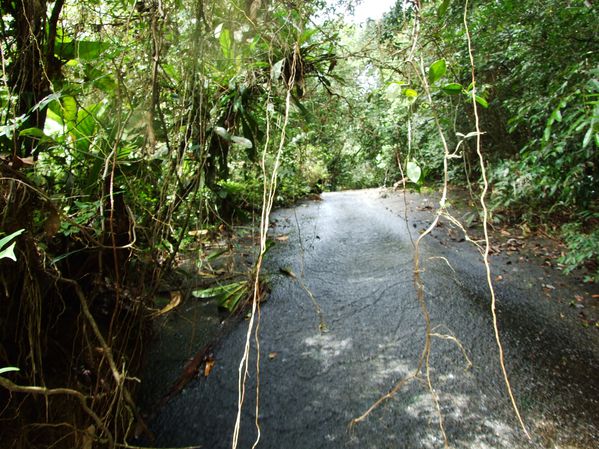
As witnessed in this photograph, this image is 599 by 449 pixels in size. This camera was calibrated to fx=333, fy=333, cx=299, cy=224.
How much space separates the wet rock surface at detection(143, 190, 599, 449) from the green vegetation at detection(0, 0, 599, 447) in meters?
0.48

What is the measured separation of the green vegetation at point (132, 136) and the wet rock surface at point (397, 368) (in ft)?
1.58

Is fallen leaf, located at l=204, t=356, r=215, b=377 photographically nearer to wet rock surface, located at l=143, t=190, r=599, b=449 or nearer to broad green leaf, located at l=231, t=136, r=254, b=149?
wet rock surface, located at l=143, t=190, r=599, b=449

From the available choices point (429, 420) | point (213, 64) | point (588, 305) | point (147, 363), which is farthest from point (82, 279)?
point (588, 305)

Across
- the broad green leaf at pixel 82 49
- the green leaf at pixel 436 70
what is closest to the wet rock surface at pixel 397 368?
the green leaf at pixel 436 70

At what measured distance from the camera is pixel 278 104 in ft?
7.79

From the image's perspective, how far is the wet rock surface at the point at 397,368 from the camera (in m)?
1.76

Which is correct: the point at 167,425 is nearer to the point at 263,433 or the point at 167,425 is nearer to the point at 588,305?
the point at 263,433

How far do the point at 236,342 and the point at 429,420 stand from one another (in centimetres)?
140

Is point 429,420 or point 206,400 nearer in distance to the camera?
point 429,420

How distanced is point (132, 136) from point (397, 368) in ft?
7.14

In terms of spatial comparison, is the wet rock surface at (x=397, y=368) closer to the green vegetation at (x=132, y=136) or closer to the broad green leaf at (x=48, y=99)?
the green vegetation at (x=132, y=136)

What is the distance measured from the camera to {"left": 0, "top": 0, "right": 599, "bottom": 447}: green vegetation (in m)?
1.44

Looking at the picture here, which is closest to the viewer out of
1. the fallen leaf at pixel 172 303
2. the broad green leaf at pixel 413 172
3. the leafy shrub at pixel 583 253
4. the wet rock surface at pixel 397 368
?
the broad green leaf at pixel 413 172

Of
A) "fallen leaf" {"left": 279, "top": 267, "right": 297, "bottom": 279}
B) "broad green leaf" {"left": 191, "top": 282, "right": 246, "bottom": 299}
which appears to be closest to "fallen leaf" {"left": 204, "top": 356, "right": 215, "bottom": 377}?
"broad green leaf" {"left": 191, "top": 282, "right": 246, "bottom": 299}
